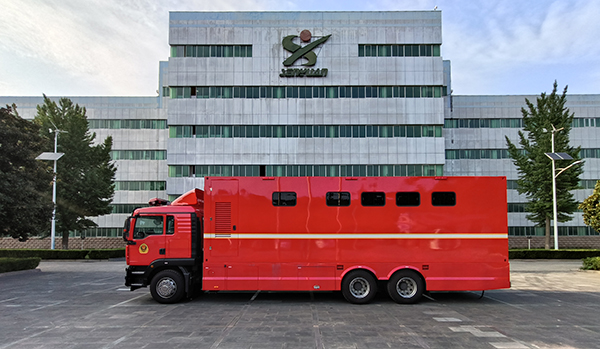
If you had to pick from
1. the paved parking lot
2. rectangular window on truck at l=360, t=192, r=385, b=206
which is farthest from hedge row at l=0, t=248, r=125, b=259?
rectangular window on truck at l=360, t=192, r=385, b=206

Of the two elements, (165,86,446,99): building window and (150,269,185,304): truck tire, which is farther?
(165,86,446,99): building window

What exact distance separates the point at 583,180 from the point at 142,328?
2238 inches

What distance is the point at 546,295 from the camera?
48.1 feet

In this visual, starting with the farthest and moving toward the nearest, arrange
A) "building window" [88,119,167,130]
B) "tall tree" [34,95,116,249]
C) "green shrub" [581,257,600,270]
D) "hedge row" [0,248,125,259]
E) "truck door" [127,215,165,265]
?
"building window" [88,119,167,130], "tall tree" [34,95,116,249], "hedge row" [0,248,125,259], "green shrub" [581,257,600,270], "truck door" [127,215,165,265]

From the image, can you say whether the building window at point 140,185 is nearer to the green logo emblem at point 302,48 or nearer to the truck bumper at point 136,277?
the green logo emblem at point 302,48

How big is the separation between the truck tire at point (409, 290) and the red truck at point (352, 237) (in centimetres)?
3

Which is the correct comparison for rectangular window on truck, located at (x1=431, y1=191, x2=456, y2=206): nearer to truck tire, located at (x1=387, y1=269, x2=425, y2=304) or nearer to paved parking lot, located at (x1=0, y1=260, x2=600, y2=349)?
truck tire, located at (x1=387, y1=269, x2=425, y2=304)

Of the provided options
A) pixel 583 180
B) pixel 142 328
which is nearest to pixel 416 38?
pixel 583 180

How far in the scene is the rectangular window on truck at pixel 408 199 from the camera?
12.4 metres

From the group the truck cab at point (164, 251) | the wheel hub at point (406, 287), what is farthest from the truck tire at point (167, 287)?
the wheel hub at point (406, 287)

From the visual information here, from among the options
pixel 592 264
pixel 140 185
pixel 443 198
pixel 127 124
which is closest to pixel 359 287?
pixel 443 198

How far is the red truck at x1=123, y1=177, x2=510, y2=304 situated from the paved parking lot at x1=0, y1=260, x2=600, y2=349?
0.75 metres

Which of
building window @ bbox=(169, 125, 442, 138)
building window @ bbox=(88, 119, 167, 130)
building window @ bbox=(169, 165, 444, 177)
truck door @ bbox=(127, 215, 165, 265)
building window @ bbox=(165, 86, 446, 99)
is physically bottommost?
truck door @ bbox=(127, 215, 165, 265)

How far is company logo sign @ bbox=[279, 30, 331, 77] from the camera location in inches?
1703
